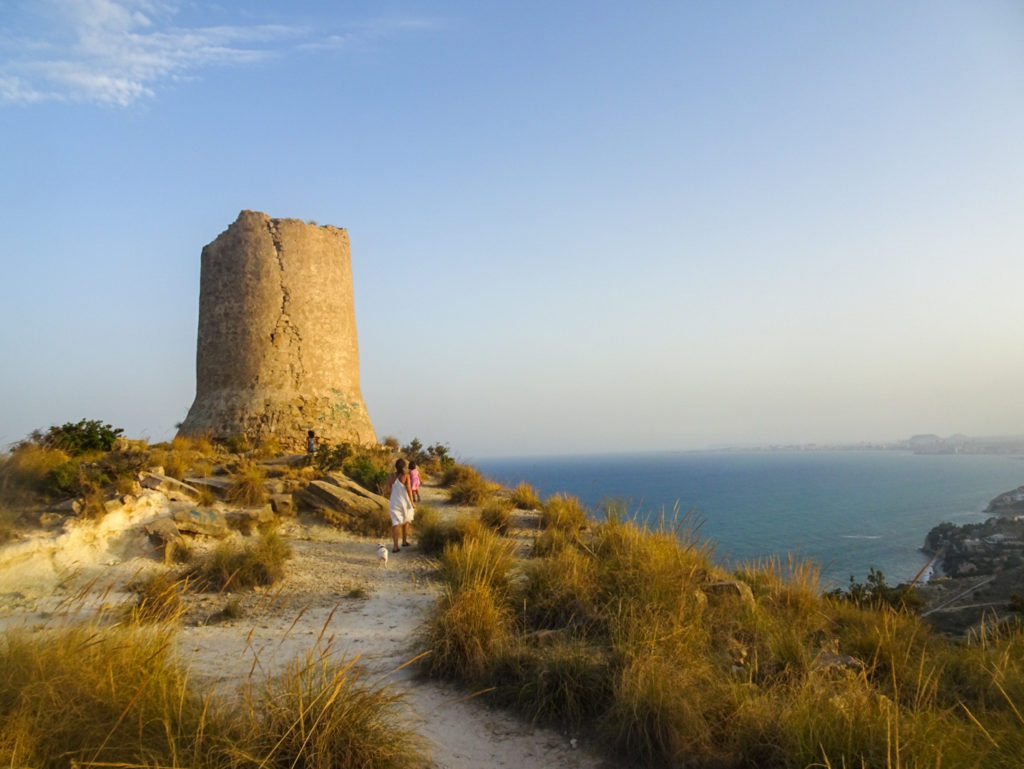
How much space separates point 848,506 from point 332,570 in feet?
162

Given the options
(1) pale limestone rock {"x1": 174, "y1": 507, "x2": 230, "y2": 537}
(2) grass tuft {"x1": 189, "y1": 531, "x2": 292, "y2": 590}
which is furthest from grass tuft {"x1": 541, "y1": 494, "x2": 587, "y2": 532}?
(1) pale limestone rock {"x1": 174, "y1": 507, "x2": 230, "y2": 537}

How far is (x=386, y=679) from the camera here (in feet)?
16.4

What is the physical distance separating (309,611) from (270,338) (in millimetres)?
9352

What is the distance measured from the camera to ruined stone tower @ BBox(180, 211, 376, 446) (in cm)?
1462

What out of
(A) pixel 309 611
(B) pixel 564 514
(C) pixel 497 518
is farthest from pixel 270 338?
(A) pixel 309 611

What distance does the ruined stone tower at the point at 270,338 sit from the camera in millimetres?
14625

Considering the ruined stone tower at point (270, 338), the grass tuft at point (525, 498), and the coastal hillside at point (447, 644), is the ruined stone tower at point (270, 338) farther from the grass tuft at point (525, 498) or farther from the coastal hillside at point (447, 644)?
the grass tuft at point (525, 498)

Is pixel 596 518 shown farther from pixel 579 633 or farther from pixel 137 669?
pixel 137 669

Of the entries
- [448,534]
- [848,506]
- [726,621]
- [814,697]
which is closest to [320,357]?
[448,534]

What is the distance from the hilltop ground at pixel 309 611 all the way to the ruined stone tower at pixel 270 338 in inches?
180

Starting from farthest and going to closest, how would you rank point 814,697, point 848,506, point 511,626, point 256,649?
point 848,506 < point 511,626 < point 256,649 < point 814,697

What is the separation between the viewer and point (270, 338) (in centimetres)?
1480

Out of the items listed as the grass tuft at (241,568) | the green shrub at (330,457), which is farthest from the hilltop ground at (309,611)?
the green shrub at (330,457)

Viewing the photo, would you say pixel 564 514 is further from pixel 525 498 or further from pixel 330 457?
pixel 330 457
